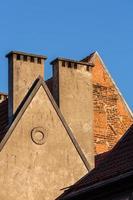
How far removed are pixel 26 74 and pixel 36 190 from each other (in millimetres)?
3396

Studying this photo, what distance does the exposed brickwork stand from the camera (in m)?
32.8

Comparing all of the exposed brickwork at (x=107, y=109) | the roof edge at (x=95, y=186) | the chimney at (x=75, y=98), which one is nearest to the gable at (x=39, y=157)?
the chimney at (x=75, y=98)

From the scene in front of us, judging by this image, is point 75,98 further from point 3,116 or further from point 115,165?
point 115,165

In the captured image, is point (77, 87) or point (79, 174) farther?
point (77, 87)

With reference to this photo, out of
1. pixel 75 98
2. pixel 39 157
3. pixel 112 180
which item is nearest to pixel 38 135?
pixel 39 157

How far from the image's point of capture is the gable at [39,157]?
22.5 metres

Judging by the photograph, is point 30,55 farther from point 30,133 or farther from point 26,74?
point 30,133

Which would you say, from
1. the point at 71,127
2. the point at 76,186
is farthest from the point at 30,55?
the point at 76,186

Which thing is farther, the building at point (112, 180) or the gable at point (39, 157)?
the gable at point (39, 157)

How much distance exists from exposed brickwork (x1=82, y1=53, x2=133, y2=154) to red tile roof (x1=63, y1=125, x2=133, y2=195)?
47.8 feet

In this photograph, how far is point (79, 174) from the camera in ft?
77.0

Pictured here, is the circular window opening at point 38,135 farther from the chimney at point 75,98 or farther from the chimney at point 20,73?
the chimney at point 75,98

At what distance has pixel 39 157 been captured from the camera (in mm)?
23016

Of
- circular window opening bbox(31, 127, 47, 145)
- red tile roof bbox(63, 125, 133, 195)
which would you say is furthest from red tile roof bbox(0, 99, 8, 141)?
red tile roof bbox(63, 125, 133, 195)
